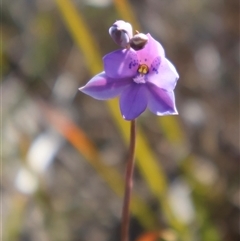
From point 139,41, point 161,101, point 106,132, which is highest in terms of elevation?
point 139,41

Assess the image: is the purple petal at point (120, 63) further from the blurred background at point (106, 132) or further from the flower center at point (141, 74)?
the blurred background at point (106, 132)

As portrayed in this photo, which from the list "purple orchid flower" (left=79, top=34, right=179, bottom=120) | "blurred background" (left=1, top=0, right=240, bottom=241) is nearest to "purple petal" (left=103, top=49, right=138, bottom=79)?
"purple orchid flower" (left=79, top=34, right=179, bottom=120)

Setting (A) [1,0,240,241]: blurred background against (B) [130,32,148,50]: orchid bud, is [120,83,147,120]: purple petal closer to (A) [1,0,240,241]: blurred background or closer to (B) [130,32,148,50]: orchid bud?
→ (B) [130,32,148,50]: orchid bud

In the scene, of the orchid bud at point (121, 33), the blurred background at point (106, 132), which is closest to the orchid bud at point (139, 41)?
the orchid bud at point (121, 33)

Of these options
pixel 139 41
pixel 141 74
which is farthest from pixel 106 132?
pixel 139 41

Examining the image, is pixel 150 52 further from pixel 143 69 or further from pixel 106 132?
pixel 106 132

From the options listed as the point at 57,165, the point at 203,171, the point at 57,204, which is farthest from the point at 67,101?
the point at 203,171

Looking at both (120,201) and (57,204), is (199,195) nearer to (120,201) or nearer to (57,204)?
(120,201)
